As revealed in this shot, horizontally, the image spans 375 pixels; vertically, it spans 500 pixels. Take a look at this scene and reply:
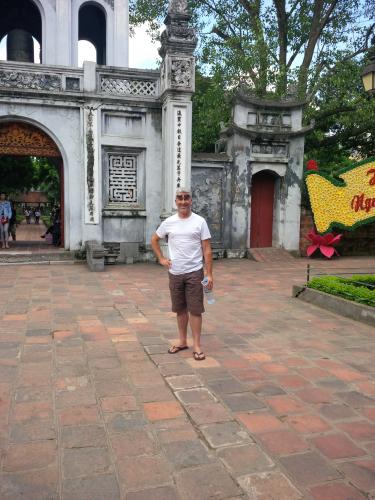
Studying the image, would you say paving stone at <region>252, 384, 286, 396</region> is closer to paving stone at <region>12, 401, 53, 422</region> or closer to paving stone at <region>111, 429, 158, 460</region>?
paving stone at <region>111, 429, 158, 460</region>

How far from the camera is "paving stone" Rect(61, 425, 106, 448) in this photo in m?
2.87

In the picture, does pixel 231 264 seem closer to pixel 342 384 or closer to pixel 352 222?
pixel 352 222

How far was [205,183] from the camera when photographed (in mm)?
12570

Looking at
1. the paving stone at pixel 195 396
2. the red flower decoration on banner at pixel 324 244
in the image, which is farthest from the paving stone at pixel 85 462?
the red flower decoration on banner at pixel 324 244

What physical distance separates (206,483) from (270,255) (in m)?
10.6

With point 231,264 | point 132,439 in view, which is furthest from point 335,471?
point 231,264

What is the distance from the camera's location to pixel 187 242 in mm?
4508

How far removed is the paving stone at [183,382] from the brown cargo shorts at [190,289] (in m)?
0.73

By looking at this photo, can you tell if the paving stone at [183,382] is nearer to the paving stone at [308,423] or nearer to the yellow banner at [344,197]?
the paving stone at [308,423]

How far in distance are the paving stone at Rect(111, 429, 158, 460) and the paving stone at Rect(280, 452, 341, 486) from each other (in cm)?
82

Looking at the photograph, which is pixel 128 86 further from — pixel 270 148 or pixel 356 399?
pixel 356 399

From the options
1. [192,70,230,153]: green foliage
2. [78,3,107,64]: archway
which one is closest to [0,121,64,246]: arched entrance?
[78,3,107,64]: archway

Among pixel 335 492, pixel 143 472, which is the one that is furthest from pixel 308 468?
pixel 143 472

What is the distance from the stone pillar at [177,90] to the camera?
10930 millimetres
